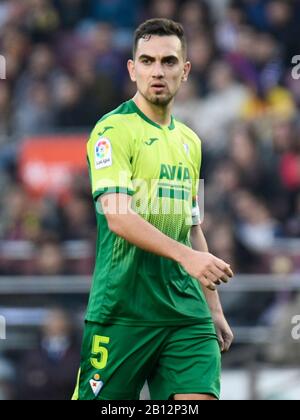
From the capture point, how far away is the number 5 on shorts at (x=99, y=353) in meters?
6.34

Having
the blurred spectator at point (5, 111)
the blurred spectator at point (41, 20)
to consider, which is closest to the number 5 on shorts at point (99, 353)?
the blurred spectator at point (5, 111)

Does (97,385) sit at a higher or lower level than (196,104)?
lower

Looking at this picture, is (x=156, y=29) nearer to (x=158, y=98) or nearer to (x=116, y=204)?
(x=158, y=98)

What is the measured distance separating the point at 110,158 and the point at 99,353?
1.06 metres

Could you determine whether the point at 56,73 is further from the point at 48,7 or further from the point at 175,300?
the point at 175,300

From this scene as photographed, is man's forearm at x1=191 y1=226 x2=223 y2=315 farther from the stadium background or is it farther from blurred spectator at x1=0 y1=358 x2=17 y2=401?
blurred spectator at x1=0 y1=358 x2=17 y2=401

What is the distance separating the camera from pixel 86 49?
1557cm

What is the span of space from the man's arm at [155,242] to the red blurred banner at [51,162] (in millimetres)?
7831

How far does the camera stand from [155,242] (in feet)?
19.2

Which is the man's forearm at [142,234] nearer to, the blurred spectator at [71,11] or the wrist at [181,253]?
the wrist at [181,253]

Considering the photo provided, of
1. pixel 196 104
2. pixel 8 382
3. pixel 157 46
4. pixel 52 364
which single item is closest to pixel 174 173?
pixel 157 46

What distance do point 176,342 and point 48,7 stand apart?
Result: 10.5 m

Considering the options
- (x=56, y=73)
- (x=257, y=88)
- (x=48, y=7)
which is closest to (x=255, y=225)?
(x=257, y=88)

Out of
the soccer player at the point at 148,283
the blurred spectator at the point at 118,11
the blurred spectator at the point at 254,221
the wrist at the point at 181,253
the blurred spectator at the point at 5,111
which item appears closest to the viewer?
the wrist at the point at 181,253
